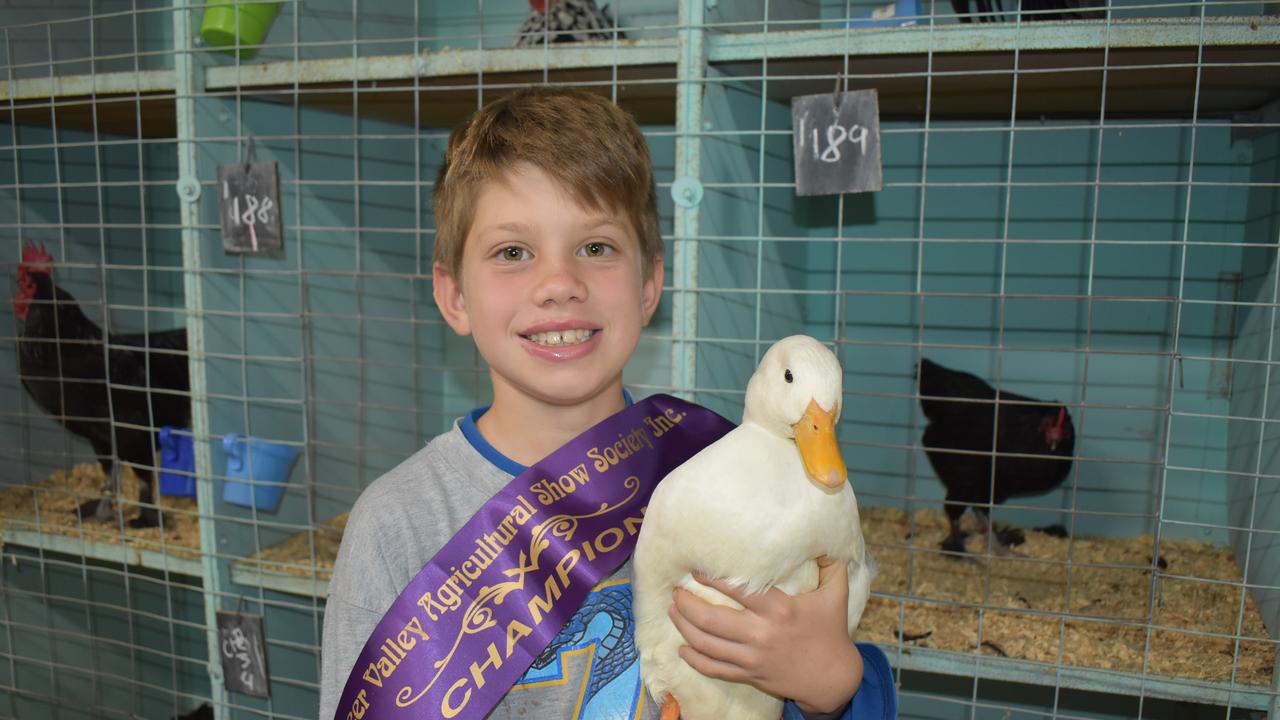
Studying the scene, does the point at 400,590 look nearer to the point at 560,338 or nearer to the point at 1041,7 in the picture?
the point at 560,338

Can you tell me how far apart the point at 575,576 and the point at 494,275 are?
0.97 ft

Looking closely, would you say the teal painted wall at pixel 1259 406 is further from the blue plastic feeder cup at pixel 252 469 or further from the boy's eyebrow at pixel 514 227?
the blue plastic feeder cup at pixel 252 469

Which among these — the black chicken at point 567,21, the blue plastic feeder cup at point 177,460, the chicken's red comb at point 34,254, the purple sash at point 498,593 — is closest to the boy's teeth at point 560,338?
the purple sash at point 498,593

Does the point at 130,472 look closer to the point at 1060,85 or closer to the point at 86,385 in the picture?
the point at 86,385

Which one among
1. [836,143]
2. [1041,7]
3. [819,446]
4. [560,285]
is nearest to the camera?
[819,446]

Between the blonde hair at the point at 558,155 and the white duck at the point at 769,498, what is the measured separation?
0.85ft

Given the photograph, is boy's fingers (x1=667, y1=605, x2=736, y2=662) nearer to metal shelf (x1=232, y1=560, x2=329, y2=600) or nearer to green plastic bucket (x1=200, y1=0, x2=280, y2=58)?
metal shelf (x1=232, y1=560, x2=329, y2=600)

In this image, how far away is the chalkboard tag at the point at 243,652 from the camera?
4.35 feet

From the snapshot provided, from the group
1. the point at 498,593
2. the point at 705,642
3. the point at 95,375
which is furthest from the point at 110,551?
the point at 705,642

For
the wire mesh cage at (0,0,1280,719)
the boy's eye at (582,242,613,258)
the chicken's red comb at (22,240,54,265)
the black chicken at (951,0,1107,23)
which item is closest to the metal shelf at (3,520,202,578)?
the wire mesh cage at (0,0,1280,719)

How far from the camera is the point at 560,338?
765 millimetres

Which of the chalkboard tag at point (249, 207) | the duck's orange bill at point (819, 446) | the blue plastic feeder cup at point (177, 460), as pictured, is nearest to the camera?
the duck's orange bill at point (819, 446)

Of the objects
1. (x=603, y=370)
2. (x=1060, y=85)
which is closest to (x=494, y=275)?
(x=603, y=370)

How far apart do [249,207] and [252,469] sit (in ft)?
1.43
